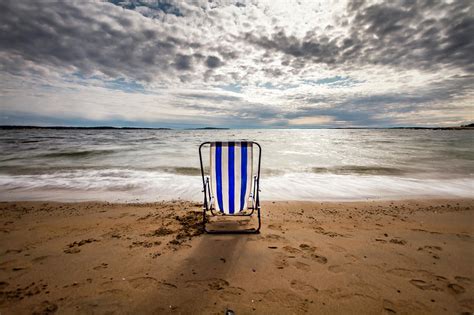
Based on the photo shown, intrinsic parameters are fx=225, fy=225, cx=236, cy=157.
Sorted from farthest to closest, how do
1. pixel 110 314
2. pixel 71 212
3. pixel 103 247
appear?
1. pixel 71 212
2. pixel 103 247
3. pixel 110 314

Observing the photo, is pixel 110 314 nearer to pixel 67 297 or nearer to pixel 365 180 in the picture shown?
pixel 67 297

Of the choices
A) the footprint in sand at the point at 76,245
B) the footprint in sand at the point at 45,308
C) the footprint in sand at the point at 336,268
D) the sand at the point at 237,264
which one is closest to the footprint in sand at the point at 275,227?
the sand at the point at 237,264

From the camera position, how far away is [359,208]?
17.0 feet

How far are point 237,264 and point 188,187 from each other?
4641 millimetres

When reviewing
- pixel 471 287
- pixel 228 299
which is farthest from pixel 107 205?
pixel 471 287

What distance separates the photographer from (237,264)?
292 centimetres

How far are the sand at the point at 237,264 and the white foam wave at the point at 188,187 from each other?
158cm

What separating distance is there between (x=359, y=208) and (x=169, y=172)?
7.59 meters

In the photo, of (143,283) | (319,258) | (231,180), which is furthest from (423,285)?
(143,283)

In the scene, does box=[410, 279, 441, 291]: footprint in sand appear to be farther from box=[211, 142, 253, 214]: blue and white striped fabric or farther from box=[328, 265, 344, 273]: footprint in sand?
box=[211, 142, 253, 214]: blue and white striped fabric

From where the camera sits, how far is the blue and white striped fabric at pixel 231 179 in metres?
3.84

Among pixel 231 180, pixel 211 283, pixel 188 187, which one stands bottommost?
pixel 188 187

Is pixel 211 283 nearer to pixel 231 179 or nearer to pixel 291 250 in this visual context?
pixel 291 250

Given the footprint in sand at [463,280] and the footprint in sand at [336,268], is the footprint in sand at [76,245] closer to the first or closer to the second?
the footprint in sand at [336,268]
